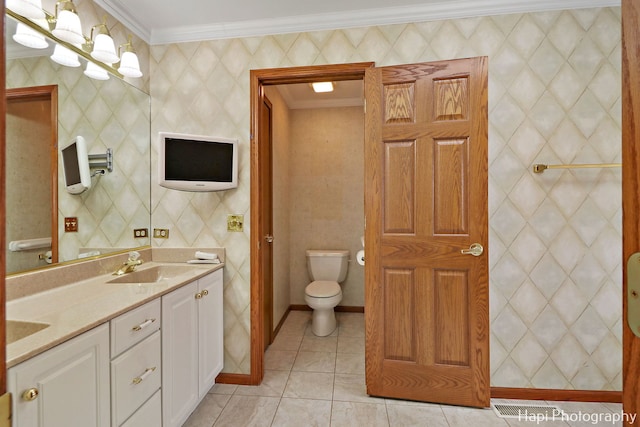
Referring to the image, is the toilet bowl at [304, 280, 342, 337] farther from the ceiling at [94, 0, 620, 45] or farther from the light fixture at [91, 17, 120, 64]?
the light fixture at [91, 17, 120, 64]

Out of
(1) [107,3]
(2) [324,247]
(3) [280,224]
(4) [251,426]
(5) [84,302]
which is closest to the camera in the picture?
(5) [84,302]

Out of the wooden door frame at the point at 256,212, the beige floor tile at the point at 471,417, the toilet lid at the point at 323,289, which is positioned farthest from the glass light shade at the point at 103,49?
the beige floor tile at the point at 471,417

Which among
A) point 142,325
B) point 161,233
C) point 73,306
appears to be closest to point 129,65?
point 161,233

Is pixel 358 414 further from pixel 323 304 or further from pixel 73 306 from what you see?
pixel 73 306

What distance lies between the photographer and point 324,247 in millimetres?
3586

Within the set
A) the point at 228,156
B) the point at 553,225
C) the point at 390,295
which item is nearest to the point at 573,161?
the point at 553,225

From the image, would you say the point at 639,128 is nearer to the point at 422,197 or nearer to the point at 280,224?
the point at 422,197

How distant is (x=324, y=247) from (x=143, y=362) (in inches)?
97.7

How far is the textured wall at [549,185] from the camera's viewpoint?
1.81m

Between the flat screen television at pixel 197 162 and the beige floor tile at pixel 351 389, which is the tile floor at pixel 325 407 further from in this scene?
the flat screen television at pixel 197 162

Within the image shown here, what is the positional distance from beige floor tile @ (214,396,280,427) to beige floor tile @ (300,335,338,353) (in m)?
0.75

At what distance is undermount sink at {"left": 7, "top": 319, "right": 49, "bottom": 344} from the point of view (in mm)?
1014

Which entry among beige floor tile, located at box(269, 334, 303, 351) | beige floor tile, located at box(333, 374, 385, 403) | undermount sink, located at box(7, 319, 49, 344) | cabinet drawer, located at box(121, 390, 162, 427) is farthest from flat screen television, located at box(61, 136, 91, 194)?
beige floor tile, located at box(333, 374, 385, 403)

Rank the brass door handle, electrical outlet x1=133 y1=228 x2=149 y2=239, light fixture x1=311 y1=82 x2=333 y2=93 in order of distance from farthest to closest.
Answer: light fixture x1=311 y1=82 x2=333 y2=93, electrical outlet x1=133 y1=228 x2=149 y2=239, the brass door handle
